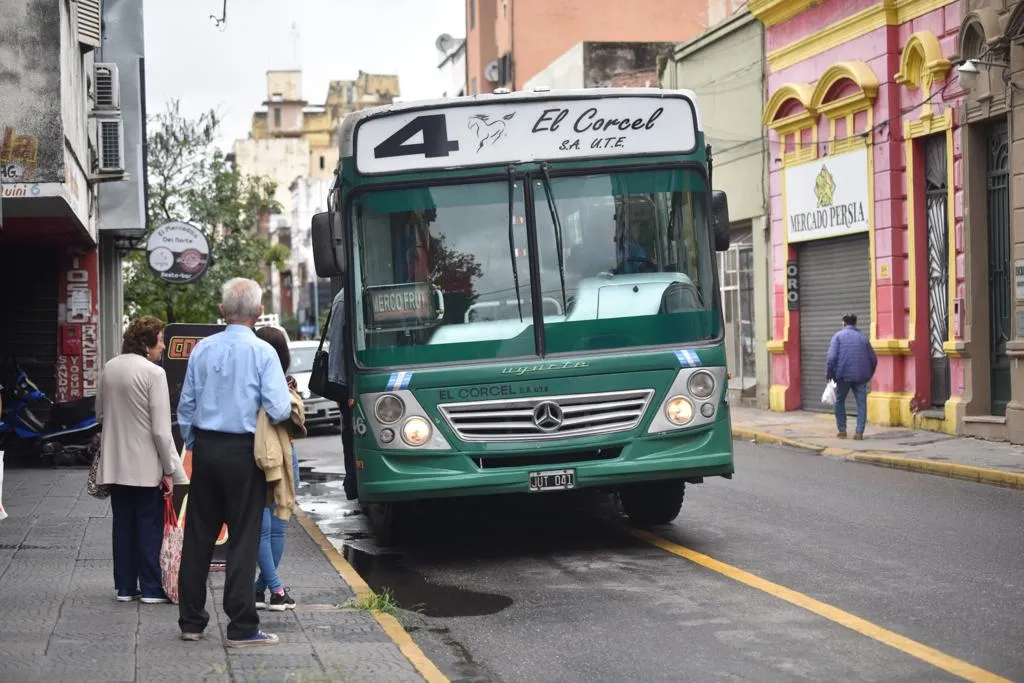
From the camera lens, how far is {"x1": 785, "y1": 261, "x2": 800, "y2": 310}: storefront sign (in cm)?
2603

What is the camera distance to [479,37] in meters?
52.5

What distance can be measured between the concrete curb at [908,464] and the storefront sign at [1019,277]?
8.39ft

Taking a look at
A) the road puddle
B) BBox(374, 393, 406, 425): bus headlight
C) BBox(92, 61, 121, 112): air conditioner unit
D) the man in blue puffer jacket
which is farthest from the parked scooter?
the man in blue puffer jacket

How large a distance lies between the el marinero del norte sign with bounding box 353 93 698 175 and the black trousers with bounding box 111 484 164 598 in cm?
278

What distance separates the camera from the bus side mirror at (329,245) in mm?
9867

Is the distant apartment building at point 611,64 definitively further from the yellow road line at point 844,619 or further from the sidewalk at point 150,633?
the sidewalk at point 150,633

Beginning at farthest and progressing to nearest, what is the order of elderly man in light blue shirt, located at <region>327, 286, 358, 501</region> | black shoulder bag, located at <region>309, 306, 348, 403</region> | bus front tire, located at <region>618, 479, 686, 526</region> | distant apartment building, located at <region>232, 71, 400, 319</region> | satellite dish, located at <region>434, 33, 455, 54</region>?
distant apartment building, located at <region>232, 71, 400, 319</region> < satellite dish, located at <region>434, 33, 455, 54</region> < bus front tire, located at <region>618, 479, 686, 526</region> < black shoulder bag, located at <region>309, 306, 348, 403</region> < elderly man in light blue shirt, located at <region>327, 286, 358, 501</region>

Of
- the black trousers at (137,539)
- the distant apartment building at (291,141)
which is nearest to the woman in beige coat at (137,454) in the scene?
the black trousers at (137,539)

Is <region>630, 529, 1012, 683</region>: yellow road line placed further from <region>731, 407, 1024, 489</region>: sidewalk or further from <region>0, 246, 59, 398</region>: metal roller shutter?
<region>0, 246, 59, 398</region>: metal roller shutter

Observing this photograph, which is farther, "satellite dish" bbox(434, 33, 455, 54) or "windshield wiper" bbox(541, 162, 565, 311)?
"satellite dish" bbox(434, 33, 455, 54)

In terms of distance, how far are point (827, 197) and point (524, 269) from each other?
15382 millimetres

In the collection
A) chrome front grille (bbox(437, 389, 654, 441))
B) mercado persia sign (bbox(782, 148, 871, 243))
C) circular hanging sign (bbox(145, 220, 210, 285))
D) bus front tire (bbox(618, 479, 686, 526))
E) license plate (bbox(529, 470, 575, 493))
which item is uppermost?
mercado persia sign (bbox(782, 148, 871, 243))

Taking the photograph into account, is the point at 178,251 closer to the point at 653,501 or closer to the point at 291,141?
the point at 653,501

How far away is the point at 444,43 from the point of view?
60125 millimetres
